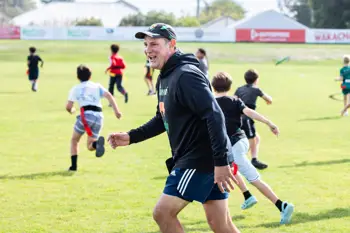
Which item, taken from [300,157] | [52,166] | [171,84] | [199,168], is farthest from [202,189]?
[300,157]

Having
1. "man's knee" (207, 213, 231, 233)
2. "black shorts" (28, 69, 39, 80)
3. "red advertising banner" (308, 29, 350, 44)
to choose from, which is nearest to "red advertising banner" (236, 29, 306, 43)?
"red advertising banner" (308, 29, 350, 44)

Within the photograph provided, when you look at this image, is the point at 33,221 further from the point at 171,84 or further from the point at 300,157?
the point at 300,157

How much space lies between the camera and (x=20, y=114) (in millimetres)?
20641

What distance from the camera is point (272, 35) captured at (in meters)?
78.0

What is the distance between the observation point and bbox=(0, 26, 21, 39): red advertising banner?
75.8 metres

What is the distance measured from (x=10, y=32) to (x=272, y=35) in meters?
28.0

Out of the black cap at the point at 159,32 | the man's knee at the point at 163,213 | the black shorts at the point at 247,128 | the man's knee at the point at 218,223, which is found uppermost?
the black cap at the point at 159,32

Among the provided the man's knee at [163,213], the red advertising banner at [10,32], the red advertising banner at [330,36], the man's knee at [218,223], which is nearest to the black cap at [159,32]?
the man's knee at [163,213]

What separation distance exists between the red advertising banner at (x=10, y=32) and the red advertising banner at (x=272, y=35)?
2314cm

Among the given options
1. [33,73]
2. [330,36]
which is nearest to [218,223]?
[33,73]

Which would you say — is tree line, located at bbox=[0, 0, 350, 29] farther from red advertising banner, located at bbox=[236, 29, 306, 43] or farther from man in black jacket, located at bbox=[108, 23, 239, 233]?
man in black jacket, located at bbox=[108, 23, 239, 233]

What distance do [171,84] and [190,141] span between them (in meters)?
0.48

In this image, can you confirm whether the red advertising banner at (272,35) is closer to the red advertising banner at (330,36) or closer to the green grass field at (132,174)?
the red advertising banner at (330,36)

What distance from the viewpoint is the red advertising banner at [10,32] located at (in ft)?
249
